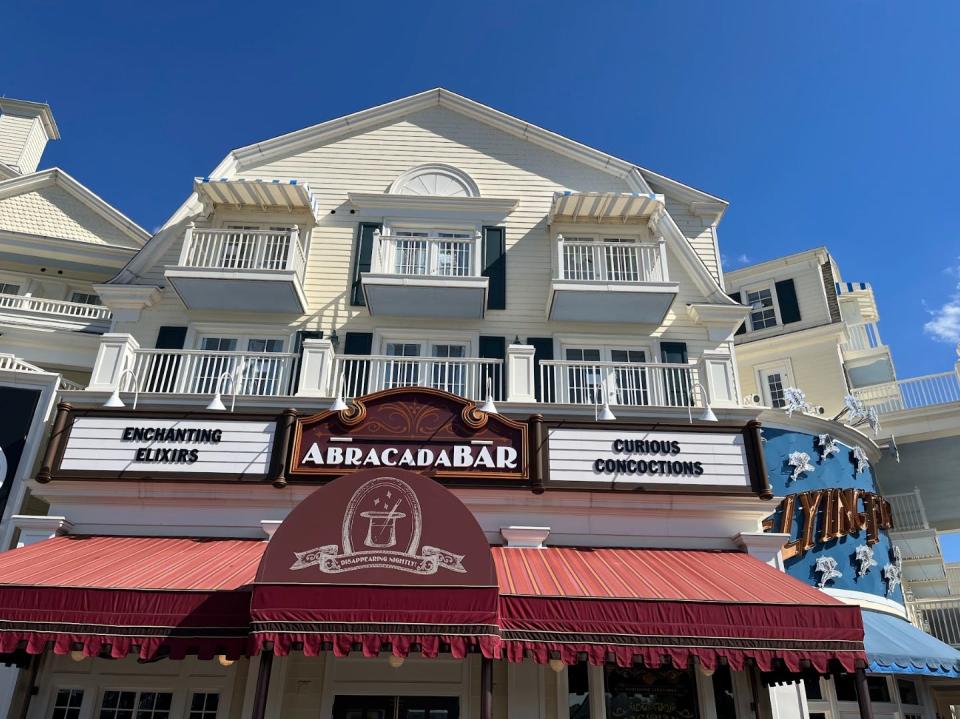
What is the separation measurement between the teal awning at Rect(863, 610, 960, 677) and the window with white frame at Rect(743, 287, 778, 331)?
41.9ft

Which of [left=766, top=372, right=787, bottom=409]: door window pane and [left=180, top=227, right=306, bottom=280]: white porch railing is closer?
[left=180, top=227, right=306, bottom=280]: white porch railing

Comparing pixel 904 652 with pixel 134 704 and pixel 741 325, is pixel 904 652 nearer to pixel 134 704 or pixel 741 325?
pixel 134 704

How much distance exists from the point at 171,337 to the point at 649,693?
12.4m

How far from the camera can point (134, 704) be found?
9.46m

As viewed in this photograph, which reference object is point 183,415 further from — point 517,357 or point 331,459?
point 517,357

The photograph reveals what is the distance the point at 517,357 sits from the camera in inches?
508

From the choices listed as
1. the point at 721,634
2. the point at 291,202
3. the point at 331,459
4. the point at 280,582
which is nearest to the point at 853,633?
the point at 721,634

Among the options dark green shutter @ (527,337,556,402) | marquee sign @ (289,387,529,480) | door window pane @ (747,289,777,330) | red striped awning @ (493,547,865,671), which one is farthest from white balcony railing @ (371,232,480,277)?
door window pane @ (747,289,777,330)

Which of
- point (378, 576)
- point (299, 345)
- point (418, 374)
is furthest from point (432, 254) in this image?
point (378, 576)

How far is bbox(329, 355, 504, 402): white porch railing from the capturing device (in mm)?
12797

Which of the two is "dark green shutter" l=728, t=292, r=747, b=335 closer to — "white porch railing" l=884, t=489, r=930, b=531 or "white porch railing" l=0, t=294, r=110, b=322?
"white porch railing" l=884, t=489, r=930, b=531

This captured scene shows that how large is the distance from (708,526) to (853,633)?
123 inches

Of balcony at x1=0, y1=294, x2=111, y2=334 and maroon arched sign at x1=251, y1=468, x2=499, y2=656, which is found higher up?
balcony at x1=0, y1=294, x2=111, y2=334

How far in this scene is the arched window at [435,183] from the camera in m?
16.7
